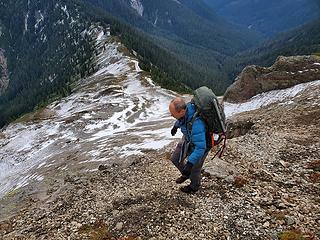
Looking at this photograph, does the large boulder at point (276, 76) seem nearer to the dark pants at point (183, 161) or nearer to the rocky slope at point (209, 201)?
the rocky slope at point (209, 201)

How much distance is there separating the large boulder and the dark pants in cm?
2906

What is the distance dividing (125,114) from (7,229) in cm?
5854

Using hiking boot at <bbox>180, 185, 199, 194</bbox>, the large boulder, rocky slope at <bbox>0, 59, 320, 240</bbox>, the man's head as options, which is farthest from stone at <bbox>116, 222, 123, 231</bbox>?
the large boulder

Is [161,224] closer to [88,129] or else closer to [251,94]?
[251,94]

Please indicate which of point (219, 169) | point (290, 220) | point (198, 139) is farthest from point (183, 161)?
point (290, 220)

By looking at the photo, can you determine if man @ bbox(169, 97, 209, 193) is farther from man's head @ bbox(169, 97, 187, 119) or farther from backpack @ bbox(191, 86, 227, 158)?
backpack @ bbox(191, 86, 227, 158)

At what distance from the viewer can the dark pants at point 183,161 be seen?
56.9 feet

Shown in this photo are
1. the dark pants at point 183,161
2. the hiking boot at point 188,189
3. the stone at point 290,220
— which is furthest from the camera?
the hiking boot at point 188,189

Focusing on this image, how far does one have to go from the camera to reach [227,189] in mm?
19844

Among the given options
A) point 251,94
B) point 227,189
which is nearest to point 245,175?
point 227,189

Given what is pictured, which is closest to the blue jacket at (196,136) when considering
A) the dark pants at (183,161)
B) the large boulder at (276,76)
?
the dark pants at (183,161)

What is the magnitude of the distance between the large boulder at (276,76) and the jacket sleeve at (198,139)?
31106mm

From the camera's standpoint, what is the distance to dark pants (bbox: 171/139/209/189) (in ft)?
56.9

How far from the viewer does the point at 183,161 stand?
59.1 ft
